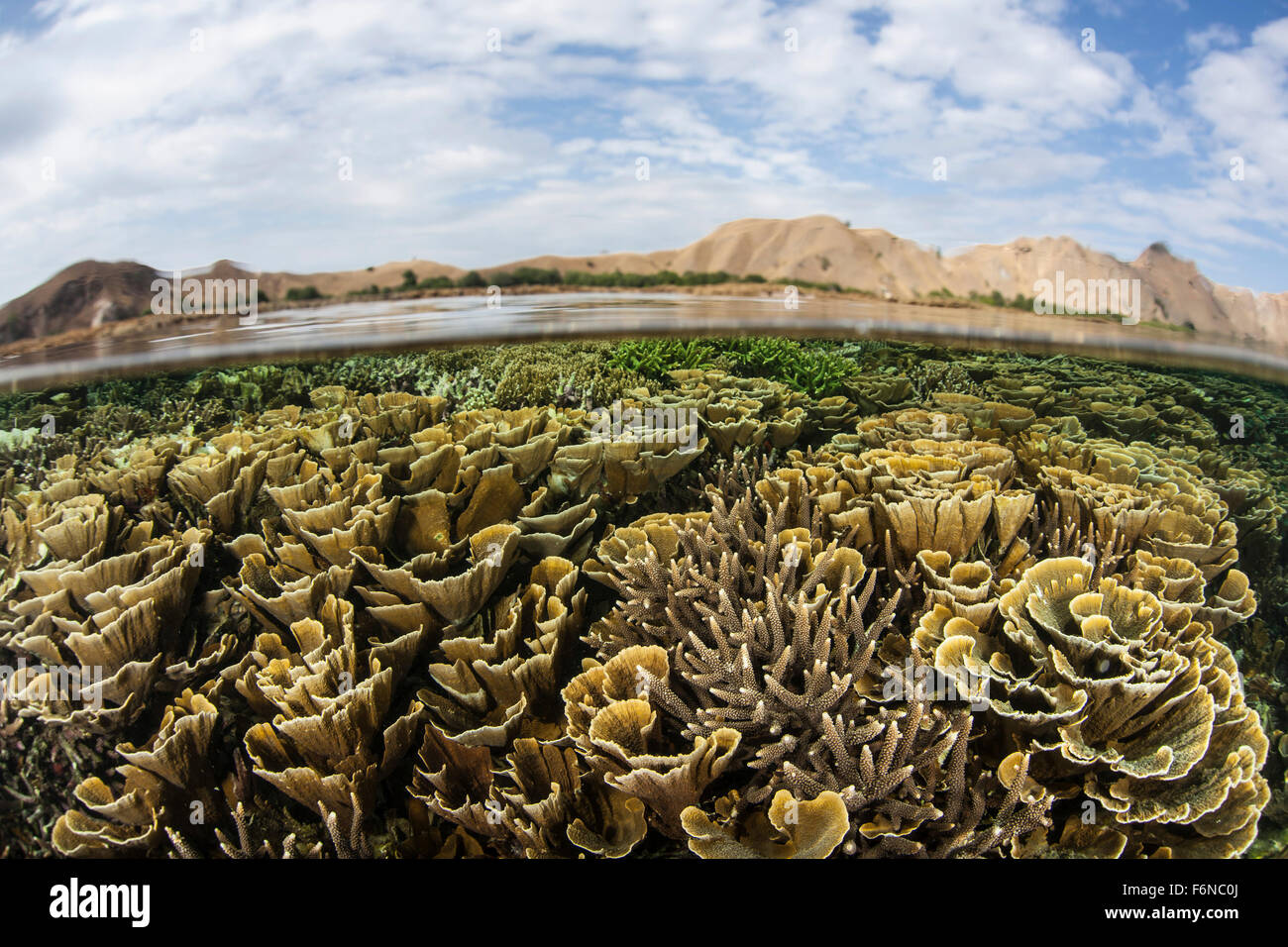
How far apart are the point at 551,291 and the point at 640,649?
6.78 m

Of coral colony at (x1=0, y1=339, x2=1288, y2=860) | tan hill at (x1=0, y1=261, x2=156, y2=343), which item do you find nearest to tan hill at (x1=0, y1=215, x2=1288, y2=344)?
tan hill at (x1=0, y1=261, x2=156, y2=343)

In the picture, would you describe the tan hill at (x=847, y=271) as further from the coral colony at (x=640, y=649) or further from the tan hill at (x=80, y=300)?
the coral colony at (x=640, y=649)

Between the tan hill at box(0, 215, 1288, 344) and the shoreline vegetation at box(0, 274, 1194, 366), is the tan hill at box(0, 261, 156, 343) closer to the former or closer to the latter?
the tan hill at box(0, 215, 1288, 344)

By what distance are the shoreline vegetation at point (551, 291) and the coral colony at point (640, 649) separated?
169 inches

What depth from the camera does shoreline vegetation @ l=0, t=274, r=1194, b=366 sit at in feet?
23.6

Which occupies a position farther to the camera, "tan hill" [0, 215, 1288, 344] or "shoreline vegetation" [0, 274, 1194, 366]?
"shoreline vegetation" [0, 274, 1194, 366]

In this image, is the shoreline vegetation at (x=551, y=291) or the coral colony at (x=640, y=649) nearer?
the coral colony at (x=640, y=649)

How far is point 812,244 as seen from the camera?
7.39 meters

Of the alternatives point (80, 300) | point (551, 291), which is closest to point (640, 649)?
point (551, 291)

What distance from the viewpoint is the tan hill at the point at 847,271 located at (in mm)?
6871

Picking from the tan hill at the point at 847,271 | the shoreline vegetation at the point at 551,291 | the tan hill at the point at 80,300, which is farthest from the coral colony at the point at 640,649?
the shoreline vegetation at the point at 551,291

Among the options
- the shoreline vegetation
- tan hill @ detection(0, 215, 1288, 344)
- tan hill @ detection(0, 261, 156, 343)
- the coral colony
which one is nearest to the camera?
the coral colony

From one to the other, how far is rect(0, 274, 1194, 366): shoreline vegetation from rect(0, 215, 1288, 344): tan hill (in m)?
0.08
